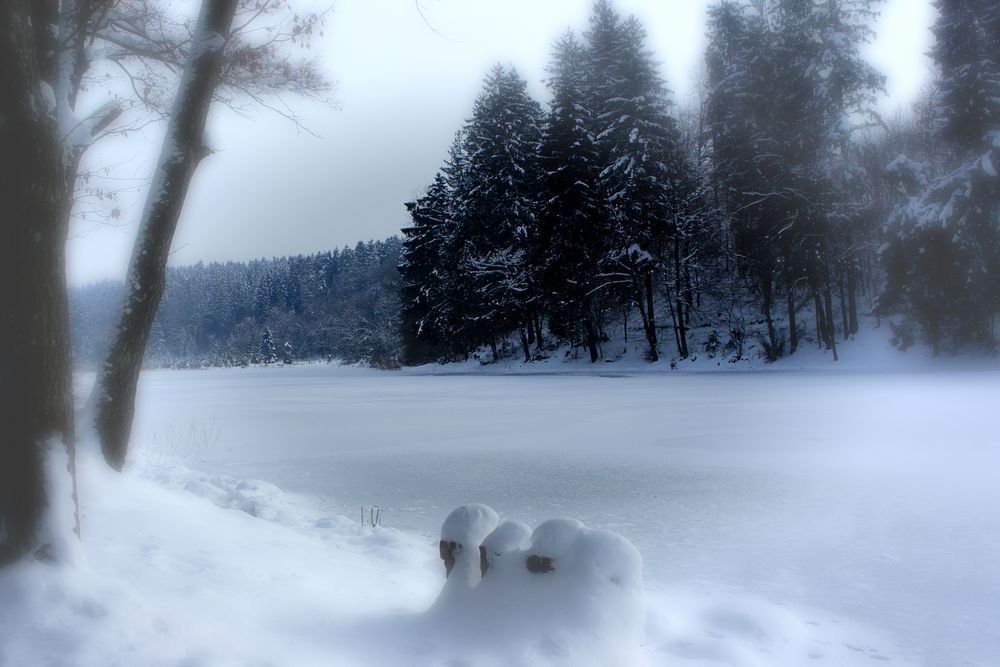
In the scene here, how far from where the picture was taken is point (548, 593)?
283cm

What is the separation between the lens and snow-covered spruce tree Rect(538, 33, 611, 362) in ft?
97.9

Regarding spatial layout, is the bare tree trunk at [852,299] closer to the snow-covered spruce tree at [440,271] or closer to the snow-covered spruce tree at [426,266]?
the snow-covered spruce tree at [440,271]

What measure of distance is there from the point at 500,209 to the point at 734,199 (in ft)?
37.3

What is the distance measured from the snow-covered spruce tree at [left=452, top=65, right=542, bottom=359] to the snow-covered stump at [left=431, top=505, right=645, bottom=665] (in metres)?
29.9

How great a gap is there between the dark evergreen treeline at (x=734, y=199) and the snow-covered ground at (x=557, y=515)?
10.9 meters

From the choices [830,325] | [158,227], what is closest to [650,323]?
[830,325]

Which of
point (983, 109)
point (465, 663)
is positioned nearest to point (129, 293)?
point (465, 663)

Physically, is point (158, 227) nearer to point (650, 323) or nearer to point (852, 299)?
point (852, 299)

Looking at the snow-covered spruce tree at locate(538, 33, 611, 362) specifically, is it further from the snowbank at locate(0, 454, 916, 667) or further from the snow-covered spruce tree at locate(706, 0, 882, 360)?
the snowbank at locate(0, 454, 916, 667)

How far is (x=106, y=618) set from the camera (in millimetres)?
2482

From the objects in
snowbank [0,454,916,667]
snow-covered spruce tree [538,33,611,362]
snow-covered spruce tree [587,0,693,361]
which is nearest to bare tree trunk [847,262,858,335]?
snow-covered spruce tree [587,0,693,361]

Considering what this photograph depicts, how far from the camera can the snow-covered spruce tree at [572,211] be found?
29828mm

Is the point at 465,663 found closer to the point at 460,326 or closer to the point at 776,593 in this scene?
the point at 776,593

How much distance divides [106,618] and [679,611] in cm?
284
